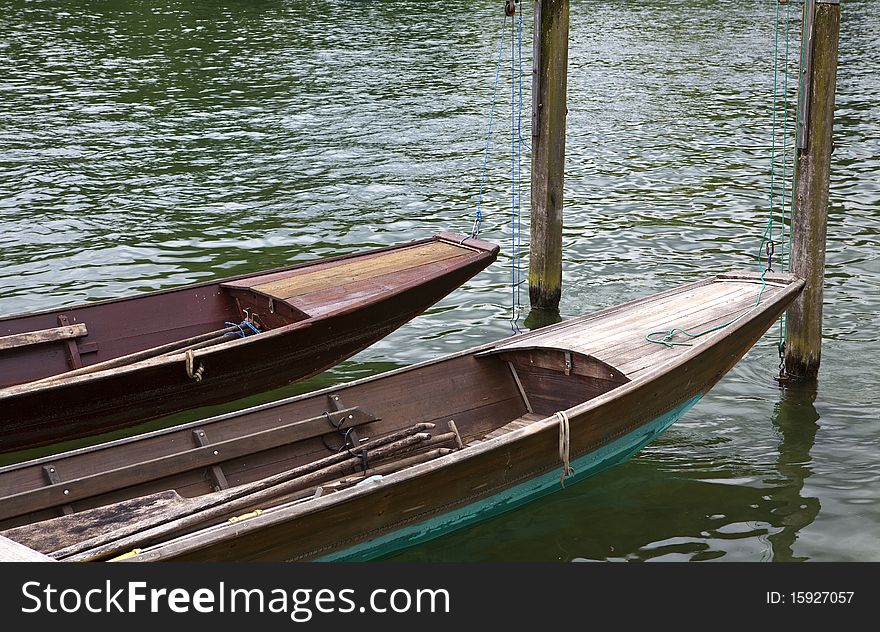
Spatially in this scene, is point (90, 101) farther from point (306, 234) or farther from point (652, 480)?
point (652, 480)

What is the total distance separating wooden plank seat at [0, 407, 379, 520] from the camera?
6250 mm

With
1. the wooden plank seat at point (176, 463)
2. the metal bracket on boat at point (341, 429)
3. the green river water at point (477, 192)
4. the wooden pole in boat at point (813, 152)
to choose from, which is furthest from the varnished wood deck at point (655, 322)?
the wooden plank seat at point (176, 463)

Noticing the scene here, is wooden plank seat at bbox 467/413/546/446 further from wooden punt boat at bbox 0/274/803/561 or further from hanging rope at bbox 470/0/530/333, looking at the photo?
hanging rope at bbox 470/0/530/333

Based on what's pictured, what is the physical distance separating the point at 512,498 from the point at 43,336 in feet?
14.7

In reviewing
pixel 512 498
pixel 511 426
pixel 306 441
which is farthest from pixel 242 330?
pixel 512 498

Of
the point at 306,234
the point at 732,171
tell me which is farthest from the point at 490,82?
the point at 306,234

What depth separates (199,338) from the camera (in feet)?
30.0

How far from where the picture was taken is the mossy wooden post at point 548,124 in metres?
9.98

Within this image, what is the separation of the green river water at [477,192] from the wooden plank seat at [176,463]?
122 cm

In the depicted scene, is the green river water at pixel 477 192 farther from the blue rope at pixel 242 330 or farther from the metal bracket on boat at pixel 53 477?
the metal bracket on boat at pixel 53 477

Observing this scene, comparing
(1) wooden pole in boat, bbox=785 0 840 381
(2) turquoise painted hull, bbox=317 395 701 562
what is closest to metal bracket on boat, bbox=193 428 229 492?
(2) turquoise painted hull, bbox=317 395 701 562

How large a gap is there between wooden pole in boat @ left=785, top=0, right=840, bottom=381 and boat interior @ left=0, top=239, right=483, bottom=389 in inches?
130

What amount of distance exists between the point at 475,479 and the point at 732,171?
470 inches

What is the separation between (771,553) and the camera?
719cm
